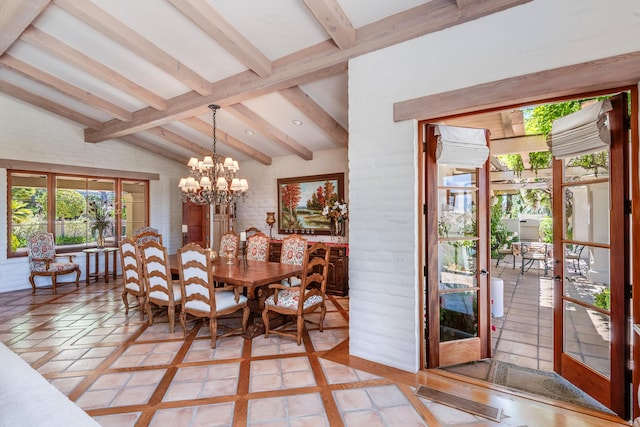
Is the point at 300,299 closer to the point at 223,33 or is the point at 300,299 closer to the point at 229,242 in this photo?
the point at 229,242

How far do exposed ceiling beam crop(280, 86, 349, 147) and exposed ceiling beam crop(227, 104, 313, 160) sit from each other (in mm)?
957

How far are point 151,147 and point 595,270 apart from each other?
7.39 meters

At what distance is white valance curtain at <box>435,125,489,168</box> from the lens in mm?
2592

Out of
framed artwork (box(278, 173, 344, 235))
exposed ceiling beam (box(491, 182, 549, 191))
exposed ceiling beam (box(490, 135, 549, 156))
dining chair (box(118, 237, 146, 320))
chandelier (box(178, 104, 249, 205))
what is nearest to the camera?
dining chair (box(118, 237, 146, 320))

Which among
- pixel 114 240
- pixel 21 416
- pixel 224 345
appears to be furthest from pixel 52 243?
pixel 21 416

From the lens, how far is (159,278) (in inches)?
135

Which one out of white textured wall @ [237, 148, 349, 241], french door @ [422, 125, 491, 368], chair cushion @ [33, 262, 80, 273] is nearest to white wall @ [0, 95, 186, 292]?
chair cushion @ [33, 262, 80, 273]

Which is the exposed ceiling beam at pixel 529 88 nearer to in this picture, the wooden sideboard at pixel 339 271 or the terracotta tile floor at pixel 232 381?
the terracotta tile floor at pixel 232 381

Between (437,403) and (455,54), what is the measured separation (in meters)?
2.53

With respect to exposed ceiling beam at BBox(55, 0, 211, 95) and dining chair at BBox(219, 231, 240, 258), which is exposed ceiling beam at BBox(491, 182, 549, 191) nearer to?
dining chair at BBox(219, 231, 240, 258)

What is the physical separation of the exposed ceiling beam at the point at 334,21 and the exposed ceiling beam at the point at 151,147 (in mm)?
5398

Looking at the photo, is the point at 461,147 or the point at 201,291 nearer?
the point at 461,147

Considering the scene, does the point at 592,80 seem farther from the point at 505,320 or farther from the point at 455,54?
the point at 505,320

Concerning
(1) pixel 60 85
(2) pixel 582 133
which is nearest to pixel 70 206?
(1) pixel 60 85
